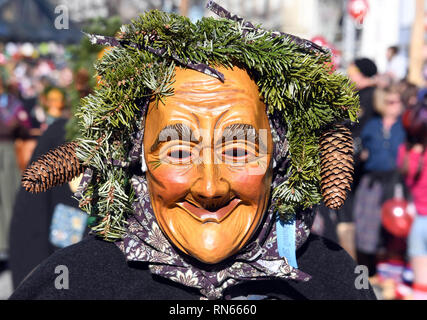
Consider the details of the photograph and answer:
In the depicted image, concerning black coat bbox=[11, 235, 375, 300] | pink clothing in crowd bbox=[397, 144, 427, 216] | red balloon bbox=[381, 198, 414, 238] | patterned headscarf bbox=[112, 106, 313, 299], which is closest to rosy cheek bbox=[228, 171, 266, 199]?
patterned headscarf bbox=[112, 106, 313, 299]

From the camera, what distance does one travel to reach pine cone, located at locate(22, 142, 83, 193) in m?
1.35

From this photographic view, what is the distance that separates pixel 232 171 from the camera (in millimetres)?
1331

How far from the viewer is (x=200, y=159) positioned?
132 cm

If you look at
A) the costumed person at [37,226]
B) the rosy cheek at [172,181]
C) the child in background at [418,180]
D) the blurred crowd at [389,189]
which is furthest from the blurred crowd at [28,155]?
the child in background at [418,180]

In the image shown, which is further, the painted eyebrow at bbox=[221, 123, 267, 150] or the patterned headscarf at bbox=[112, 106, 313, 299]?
the patterned headscarf at bbox=[112, 106, 313, 299]

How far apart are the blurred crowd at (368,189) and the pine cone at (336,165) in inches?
53.5

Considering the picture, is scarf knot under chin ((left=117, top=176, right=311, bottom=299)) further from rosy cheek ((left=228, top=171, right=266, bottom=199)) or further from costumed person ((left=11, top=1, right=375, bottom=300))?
rosy cheek ((left=228, top=171, right=266, bottom=199))

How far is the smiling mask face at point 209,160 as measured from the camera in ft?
4.32

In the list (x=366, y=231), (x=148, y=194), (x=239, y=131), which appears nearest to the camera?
(x=239, y=131)

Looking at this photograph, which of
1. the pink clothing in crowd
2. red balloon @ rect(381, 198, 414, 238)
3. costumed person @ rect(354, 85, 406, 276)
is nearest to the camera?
the pink clothing in crowd
